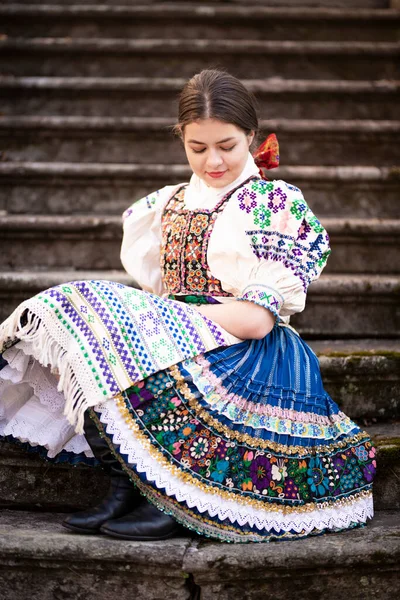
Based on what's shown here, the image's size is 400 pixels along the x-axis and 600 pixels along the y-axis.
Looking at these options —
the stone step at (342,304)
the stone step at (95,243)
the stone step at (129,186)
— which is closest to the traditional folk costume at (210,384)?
the stone step at (342,304)

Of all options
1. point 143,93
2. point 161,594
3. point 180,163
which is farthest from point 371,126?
point 161,594

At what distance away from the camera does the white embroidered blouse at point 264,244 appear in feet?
6.27

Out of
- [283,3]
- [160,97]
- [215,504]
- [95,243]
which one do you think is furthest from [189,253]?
[283,3]

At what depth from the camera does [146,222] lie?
2.27m

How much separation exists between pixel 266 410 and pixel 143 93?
2.37 metres

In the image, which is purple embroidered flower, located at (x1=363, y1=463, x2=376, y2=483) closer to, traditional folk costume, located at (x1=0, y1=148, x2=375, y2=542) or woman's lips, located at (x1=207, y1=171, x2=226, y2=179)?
traditional folk costume, located at (x1=0, y1=148, x2=375, y2=542)

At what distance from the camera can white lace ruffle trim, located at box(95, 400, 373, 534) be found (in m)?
1.71

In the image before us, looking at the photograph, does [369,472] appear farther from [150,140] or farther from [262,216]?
[150,140]

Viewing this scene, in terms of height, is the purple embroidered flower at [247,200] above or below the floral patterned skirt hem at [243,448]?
above

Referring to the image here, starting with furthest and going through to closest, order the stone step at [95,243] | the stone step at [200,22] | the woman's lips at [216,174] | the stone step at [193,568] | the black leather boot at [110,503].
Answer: the stone step at [200,22]
the stone step at [95,243]
the woman's lips at [216,174]
the black leather boot at [110,503]
the stone step at [193,568]

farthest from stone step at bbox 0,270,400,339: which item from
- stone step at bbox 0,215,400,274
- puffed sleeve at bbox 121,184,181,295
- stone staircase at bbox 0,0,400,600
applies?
puffed sleeve at bbox 121,184,181,295

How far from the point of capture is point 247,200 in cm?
199

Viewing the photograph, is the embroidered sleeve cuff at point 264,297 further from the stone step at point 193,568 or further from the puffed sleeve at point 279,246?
the stone step at point 193,568

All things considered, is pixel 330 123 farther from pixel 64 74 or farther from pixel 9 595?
pixel 9 595
